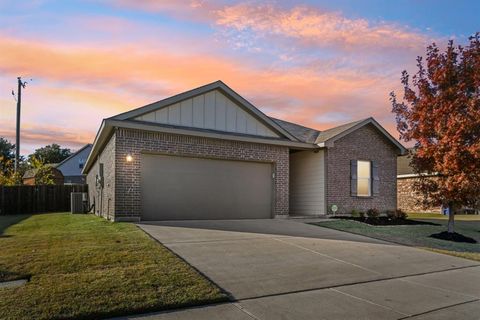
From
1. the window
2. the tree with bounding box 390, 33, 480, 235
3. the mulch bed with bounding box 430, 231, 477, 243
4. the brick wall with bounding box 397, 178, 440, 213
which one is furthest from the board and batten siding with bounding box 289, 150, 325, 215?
the brick wall with bounding box 397, 178, 440, 213

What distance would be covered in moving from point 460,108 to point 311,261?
7445mm

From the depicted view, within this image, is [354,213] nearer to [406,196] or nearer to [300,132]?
[300,132]

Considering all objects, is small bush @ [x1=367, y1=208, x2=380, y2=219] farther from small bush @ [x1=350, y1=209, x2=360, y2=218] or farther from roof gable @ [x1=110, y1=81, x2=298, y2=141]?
roof gable @ [x1=110, y1=81, x2=298, y2=141]

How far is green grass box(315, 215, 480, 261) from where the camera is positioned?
10266mm

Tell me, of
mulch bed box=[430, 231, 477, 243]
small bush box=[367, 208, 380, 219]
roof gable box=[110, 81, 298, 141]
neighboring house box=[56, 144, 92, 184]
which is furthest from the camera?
neighboring house box=[56, 144, 92, 184]

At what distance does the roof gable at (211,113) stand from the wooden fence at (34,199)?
13518mm

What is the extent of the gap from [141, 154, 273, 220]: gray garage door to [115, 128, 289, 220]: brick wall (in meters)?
0.28

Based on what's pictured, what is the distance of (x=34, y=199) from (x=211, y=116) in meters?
14.3

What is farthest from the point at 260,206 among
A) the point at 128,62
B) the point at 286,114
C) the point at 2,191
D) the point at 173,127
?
the point at 2,191

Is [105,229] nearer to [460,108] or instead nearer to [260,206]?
[260,206]

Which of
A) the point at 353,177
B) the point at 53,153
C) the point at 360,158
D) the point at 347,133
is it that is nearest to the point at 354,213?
the point at 353,177

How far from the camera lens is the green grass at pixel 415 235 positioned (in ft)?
33.7

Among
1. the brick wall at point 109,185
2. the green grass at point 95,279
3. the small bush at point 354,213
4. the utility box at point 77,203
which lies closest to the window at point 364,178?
the small bush at point 354,213

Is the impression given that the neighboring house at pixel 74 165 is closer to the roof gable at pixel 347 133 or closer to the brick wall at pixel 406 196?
the brick wall at pixel 406 196
